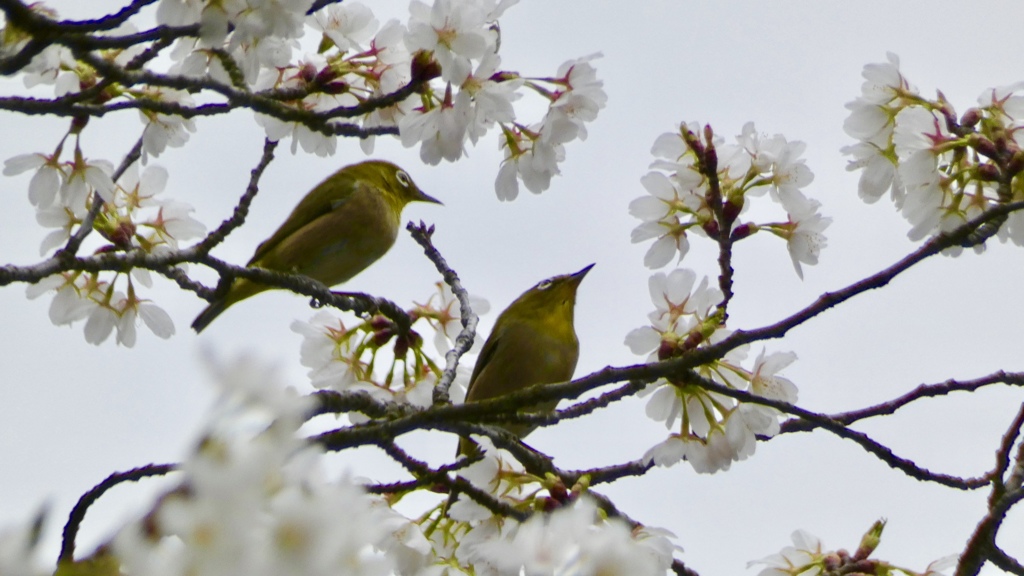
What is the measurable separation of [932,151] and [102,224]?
3.10 meters

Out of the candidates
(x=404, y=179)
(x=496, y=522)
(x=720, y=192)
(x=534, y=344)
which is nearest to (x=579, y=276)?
(x=534, y=344)

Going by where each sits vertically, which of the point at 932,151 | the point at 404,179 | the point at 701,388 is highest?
the point at 404,179

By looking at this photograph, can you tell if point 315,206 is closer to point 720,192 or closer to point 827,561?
point 720,192

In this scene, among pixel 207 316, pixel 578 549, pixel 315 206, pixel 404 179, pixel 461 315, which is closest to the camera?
pixel 578 549

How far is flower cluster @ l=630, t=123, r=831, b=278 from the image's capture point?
3699mm

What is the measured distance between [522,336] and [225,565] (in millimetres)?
5875

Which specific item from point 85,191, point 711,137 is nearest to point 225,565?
point 711,137

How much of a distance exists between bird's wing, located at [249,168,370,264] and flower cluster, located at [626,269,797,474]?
4.14 metres

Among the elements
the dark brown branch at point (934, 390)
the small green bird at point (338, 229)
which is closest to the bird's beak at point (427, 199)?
the small green bird at point (338, 229)

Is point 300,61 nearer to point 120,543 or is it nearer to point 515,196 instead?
point 515,196

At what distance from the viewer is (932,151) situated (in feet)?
11.2

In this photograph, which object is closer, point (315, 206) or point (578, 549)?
point (578, 549)

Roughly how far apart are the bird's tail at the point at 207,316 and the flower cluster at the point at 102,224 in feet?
6.36

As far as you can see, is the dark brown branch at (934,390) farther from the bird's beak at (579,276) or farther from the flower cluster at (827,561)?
the bird's beak at (579,276)
